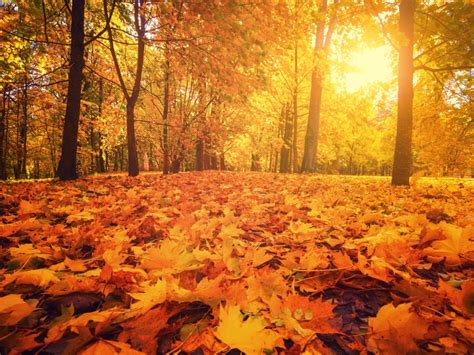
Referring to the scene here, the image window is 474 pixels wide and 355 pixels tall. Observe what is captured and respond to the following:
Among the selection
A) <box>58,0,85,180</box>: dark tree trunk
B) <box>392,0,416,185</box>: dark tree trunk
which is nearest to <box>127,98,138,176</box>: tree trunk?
<box>58,0,85,180</box>: dark tree trunk

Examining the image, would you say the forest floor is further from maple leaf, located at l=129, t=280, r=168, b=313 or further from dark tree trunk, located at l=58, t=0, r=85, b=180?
dark tree trunk, located at l=58, t=0, r=85, b=180

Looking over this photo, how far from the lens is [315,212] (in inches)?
103

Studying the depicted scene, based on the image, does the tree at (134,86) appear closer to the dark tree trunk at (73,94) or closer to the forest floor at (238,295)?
the dark tree trunk at (73,94)

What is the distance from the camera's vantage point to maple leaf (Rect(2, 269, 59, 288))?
3.75 feet

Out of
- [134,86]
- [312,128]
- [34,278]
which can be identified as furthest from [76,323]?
[312,128]

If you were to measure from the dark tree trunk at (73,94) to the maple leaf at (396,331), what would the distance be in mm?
6655

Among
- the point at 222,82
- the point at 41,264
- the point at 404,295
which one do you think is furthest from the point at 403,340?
the point at 222,82

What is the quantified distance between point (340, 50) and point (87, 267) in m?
8.81

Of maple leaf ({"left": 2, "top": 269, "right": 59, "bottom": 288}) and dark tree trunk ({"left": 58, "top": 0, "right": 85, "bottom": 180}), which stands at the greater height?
dark tree trunk ({"left": 58, "top": 0, "right": 85, "bottom": 180})

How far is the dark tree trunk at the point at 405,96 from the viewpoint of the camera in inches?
224

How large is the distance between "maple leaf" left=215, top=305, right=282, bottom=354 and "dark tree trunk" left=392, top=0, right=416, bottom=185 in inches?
241

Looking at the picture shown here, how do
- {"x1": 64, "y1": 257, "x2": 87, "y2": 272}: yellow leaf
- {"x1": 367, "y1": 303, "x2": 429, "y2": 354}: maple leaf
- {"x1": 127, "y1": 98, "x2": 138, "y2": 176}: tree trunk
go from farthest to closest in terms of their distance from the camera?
{"x1": 127, "y1": 98, "x2": 138, "y2": 176}: tree trunk < {"x1": 64, "y1": 257, "x2": 87, "y2": 272}: yellow leaf < {"x1": 367, "y1": 303, "x2": 429, "y2": 354}: maple leaf

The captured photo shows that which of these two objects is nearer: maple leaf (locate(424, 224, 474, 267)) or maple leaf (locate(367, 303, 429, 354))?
maple leaf (locate(367, 303, 429, 354))

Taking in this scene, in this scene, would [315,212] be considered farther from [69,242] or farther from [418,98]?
[418,98]
